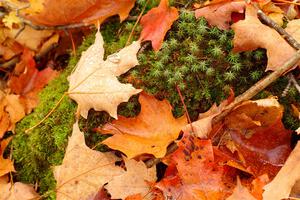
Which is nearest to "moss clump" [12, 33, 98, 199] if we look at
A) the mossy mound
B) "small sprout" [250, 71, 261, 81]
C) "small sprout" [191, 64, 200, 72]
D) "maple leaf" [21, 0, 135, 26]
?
the mossy mound

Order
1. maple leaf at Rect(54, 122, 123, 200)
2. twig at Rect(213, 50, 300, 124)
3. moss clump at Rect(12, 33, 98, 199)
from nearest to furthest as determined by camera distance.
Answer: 1. twig at Rect(213, 50, 300, 124)
2. maple leaf at Rect(54, 122, 123, 200)
3. moss clump at Rect(12, 33, 98, 199)

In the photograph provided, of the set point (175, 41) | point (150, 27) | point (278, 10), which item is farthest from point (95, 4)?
point (278, 10)

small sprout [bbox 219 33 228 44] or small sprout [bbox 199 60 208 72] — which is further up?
small sprout [bbox 219 33 228 44]

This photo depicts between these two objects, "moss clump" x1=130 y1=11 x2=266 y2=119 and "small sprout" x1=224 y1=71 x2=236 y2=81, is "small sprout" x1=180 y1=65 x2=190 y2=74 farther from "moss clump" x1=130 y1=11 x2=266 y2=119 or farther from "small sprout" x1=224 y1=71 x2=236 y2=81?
"small sprout" x1=224 y1=71 x2=236 y2=81

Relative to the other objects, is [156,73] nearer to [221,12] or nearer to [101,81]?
[101,81]

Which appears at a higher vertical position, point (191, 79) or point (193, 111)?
point (191, 79)

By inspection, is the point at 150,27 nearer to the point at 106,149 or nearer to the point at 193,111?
the point at 193,111

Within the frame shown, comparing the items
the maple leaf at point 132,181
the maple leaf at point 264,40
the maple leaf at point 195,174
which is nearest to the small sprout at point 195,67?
the maple leaf at point 264,40

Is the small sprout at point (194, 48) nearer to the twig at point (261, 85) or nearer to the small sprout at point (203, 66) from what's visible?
the small sprout at point (203, 66)
